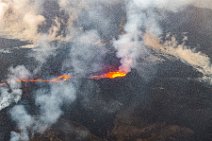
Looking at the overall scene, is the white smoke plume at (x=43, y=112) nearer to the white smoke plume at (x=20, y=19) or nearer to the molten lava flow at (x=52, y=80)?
the molten lava flow at (x=52, y=80)

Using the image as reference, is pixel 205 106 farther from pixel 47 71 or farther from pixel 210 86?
pixel 47 71

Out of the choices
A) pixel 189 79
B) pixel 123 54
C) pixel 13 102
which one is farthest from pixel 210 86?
pixel 13 102

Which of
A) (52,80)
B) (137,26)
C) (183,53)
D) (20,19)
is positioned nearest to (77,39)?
(137,26)

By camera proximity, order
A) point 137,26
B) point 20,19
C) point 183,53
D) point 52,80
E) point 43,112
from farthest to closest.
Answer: point 20,19, point 137,26, point 183,53, point 52,80, point 43,112

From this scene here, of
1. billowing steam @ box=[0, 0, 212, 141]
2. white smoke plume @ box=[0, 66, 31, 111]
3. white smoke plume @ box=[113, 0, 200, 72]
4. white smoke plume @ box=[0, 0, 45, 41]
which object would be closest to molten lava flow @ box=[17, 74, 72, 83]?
billowing steam @ box=[0, 0, 212, 141]

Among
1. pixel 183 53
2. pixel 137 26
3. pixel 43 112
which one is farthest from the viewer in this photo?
pixel 137 26

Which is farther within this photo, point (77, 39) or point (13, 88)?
point (77, 39)

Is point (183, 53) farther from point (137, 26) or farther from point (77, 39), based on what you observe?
point (77, 39)

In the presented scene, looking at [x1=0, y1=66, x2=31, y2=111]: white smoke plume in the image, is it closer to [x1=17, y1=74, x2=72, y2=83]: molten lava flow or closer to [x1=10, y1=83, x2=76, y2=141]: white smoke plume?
[x1=17, y1=74, x2=72, y2=83]: molten lava flow

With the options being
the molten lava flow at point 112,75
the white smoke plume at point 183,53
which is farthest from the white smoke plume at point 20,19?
the white smoke plume at point 183,53
